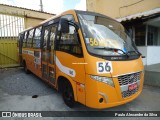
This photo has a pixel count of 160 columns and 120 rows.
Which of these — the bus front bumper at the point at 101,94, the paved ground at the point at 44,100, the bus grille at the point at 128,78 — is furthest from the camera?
the paved ground at the point at 44,100

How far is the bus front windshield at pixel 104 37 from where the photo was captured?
10.8ft

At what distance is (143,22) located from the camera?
26.0 ft

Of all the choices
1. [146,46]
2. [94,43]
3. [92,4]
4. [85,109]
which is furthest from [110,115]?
[92,4]

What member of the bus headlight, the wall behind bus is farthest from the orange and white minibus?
the wall behind bus

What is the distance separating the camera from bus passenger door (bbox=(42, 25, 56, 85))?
466cm

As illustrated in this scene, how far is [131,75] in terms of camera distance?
137 inches

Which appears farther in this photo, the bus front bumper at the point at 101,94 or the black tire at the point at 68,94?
the black tire at the point at 68,94

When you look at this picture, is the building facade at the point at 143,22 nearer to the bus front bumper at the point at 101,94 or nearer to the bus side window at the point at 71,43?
the bus side window at the point at 71,43

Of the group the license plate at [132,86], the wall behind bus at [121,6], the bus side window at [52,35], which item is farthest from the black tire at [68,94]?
the wall behind bus at [121,6]

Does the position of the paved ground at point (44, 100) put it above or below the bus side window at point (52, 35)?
below

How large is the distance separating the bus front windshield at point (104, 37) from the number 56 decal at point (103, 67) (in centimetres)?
22

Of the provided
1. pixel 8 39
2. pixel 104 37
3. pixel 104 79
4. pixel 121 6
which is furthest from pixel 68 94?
pixel 8 39

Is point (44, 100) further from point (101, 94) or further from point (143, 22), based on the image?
point (143, 22)

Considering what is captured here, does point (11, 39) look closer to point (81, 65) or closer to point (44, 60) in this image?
point (44, 60)
